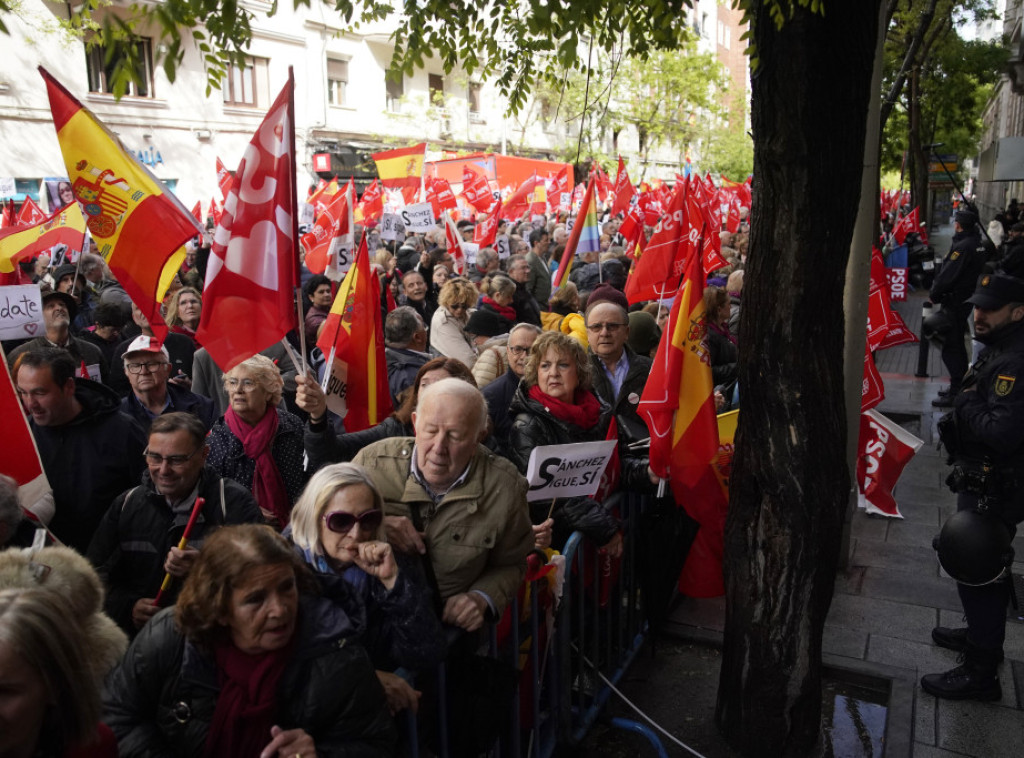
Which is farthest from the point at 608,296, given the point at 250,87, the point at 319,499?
the point at 250,87

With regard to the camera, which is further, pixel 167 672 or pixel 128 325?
pixel 128 325

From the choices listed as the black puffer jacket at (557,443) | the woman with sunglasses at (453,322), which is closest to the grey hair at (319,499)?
the black puffer jacket at (557,443)

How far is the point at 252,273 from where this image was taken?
403 cm

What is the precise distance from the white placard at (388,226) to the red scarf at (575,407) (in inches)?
425

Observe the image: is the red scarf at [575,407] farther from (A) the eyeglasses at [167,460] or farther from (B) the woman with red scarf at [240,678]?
(B) the woman with red scarf at [240,678]

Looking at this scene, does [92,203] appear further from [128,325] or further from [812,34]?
[812,34]

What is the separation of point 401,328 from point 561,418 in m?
2.00

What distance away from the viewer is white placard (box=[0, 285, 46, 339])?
6.25 meters

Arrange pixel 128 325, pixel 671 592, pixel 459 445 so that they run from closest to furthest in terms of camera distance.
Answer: pixel 459 445, pixel 671 592, pixel 128 325

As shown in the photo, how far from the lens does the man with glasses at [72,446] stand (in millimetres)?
3969

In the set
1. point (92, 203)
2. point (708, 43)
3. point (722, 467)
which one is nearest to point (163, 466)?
point (92, 203)

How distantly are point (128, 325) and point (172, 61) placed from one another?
5.21 metres

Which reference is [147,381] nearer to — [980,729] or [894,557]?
[980,729]

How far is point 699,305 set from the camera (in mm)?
4582
